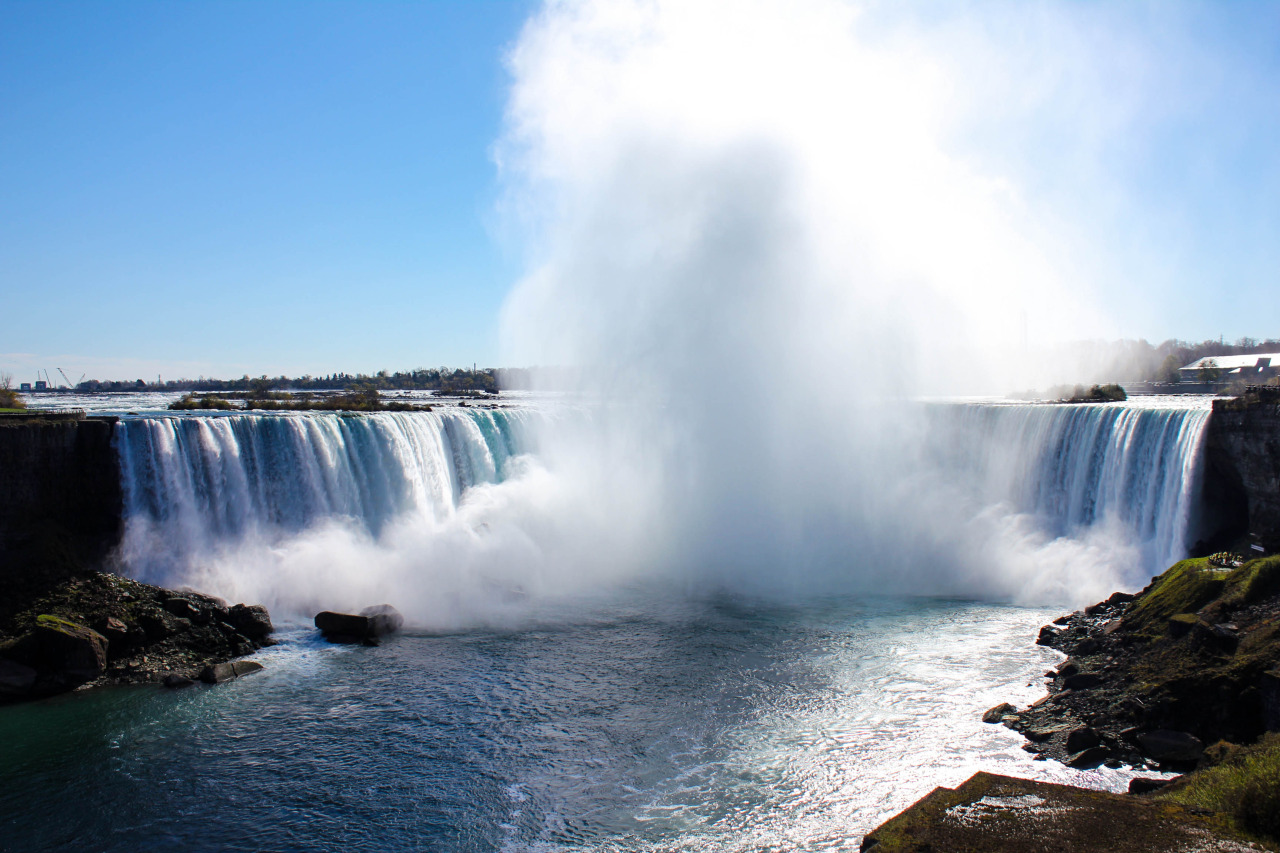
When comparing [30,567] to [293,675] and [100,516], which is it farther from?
[293,675]

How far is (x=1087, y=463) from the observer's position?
85.7 feet

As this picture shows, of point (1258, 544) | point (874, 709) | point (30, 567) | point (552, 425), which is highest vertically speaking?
point (552, 425)

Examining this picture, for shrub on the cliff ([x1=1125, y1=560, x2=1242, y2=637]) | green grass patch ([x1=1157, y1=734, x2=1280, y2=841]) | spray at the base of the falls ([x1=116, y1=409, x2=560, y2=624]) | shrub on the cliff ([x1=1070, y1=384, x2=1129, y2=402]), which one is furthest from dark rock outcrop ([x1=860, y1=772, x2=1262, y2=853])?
shrub on the cliff ([x1=1070, y1=384, x2=1129, y2=402])

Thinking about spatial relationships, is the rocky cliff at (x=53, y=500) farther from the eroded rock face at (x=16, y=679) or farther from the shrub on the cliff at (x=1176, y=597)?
the shrub on the cliff at (x=1176, y=597)

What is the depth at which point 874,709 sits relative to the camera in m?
14.6

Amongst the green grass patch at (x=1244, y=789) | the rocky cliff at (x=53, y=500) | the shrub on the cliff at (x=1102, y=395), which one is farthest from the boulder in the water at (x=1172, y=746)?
the shrub on the cliff at (x=1102, y=395)

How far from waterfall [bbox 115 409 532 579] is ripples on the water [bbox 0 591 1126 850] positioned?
18.8ft

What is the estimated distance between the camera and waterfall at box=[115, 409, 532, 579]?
71.2 feet

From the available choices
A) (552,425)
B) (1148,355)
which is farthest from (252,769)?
(1148,355)

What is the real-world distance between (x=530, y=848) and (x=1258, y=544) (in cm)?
2073

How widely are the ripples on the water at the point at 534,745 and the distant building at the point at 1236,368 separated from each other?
197 feet

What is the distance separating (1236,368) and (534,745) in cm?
7685

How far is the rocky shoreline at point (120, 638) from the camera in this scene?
53.5 ft

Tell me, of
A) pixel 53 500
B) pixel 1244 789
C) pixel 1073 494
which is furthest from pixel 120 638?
pixel 1073 494
